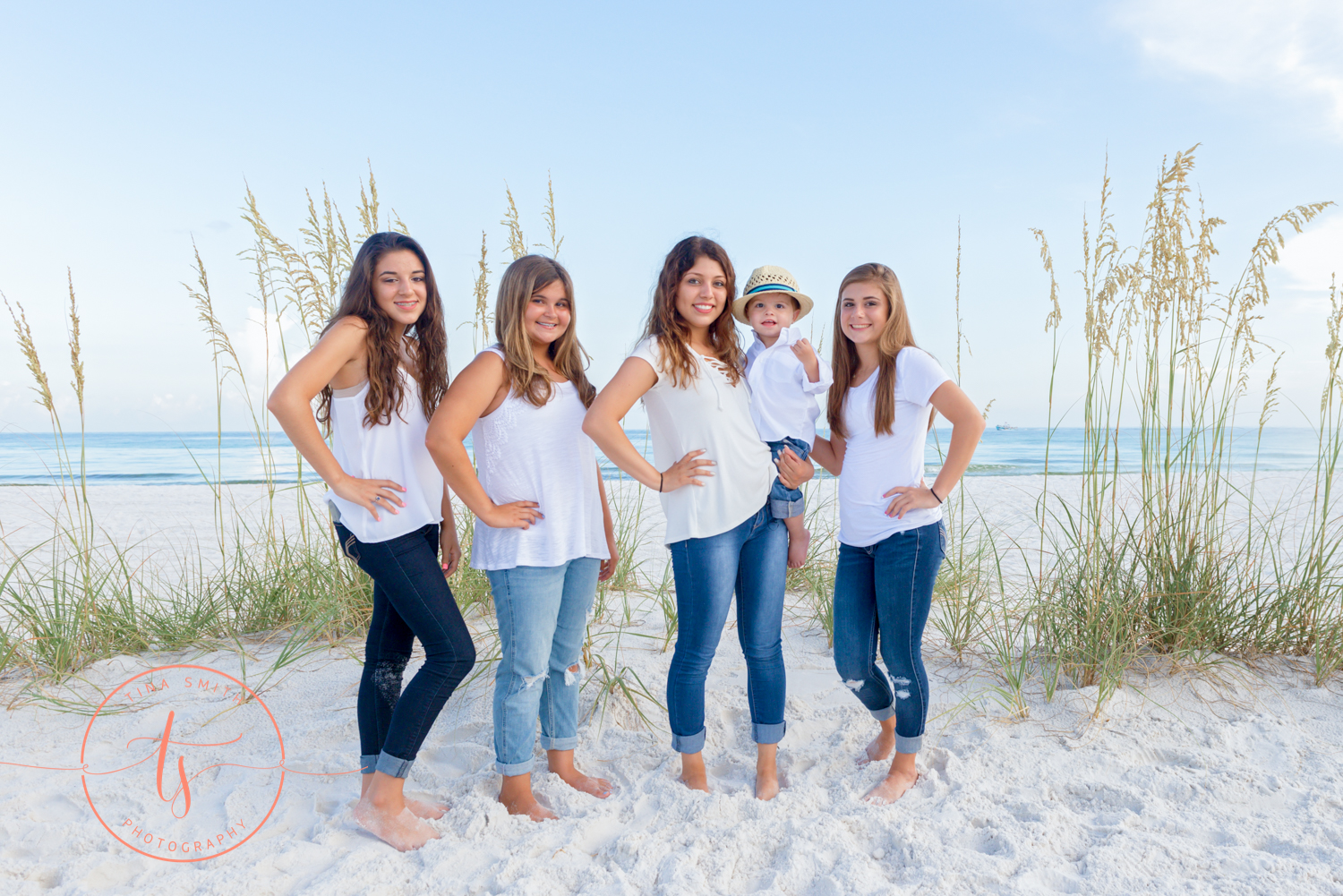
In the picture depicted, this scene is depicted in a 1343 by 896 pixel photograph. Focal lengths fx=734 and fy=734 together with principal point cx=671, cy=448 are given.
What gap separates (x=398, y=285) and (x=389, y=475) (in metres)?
0.58

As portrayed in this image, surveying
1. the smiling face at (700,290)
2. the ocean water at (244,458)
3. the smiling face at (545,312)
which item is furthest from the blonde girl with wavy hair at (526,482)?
the ocean water at (244,458)

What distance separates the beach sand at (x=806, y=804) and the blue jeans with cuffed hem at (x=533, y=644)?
25cm

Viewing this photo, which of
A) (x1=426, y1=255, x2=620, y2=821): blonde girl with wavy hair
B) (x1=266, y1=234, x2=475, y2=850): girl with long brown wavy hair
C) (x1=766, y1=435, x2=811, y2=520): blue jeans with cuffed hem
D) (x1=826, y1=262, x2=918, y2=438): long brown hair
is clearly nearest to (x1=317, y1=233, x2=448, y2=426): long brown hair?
(x1=266, y1=234, x2=475, y2=850): girl with long brown wavy hair

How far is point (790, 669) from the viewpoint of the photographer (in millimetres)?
3479

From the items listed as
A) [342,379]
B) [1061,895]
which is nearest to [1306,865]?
[1061,895]

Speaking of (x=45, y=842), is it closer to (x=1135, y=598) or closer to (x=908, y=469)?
(x=908, y=469)

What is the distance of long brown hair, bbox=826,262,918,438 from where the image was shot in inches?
93.0

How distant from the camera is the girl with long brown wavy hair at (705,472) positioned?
223 cm

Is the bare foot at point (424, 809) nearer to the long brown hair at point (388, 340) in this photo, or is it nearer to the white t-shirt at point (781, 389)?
the long brown hair at point (388, 340)

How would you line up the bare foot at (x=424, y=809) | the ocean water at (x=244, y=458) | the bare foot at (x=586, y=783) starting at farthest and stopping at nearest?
the ocean water at (x=244, y=458) → the bare foot at (x=586, y=783) → the bare foot at (x=424, y=809)

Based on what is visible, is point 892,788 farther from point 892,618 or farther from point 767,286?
point 767,286

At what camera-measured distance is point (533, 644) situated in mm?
2244

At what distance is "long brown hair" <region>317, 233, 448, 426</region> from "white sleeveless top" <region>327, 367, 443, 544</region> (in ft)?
0.10

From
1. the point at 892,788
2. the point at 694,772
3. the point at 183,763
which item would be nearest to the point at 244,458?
the point at 183,763
